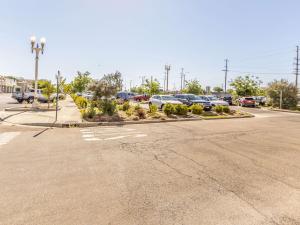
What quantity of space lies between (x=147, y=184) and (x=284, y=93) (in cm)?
3623

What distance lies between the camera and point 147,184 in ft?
16.9

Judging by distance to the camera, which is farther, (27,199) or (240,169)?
(240,169)

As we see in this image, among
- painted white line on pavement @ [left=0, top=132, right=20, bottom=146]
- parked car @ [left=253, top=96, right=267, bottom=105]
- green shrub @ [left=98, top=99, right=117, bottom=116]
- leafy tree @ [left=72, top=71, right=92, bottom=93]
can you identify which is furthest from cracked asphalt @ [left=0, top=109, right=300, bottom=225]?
leafy tree @ [left=72, top=71, right=92, bottom=93]

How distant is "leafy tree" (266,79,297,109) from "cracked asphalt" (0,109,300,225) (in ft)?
98.9

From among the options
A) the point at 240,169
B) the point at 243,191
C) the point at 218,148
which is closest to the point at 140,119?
the point at 218,148

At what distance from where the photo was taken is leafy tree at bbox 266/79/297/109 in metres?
35.0

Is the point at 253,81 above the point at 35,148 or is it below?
above

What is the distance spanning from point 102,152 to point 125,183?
2.93m

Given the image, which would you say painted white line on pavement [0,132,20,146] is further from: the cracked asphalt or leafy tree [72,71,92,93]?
leafy tree [72,71,92,93]

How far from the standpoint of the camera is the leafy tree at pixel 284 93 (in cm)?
3500

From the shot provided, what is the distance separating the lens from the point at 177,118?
61.4 feet

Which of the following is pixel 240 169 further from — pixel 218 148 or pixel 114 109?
pixel 114 109

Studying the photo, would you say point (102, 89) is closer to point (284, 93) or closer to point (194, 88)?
point (284, 93)

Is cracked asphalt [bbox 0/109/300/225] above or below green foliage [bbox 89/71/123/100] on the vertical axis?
below
